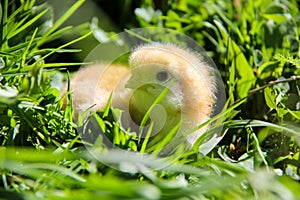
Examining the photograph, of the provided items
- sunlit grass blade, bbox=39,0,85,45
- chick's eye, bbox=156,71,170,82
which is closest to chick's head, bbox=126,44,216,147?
chick's eye, bbox=156,71,170,82

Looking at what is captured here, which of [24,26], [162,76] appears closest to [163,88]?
[162,76]

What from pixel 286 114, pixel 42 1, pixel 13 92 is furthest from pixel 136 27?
pixel 13 92

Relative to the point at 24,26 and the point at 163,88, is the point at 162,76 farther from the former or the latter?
the point at 24,26

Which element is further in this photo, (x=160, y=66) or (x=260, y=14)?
(x=260, y=14)

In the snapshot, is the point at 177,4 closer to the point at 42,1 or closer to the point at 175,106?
the point at 42,1

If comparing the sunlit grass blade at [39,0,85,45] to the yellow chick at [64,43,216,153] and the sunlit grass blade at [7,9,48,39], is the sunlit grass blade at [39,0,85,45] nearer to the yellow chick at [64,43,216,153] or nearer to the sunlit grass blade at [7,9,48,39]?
the sunlit grass blade at [7,9,48,39]

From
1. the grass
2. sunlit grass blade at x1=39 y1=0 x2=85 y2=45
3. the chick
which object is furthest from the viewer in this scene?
the chick
